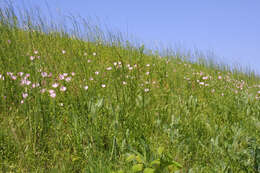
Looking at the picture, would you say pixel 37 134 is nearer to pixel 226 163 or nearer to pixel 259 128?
pixel 226 163

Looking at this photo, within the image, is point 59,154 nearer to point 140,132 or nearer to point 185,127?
point 140,132

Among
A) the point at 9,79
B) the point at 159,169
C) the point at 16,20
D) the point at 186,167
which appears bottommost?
the point at 186,167

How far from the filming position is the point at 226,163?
205 cm

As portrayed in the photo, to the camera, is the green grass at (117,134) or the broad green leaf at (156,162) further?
the green grass at (117,134)

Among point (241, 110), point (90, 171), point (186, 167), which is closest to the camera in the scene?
point (90, 171)

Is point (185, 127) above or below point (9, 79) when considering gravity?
below

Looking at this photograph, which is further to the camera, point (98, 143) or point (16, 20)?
point (16, 20)

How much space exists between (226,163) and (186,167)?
346 millimetres

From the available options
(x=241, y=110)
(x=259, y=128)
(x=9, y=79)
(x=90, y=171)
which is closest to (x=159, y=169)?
(x=90, y=171)

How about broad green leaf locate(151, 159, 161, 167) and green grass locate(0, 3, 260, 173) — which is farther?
green grass locate(0, 3, 260, 173)

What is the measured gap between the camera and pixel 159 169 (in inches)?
63.7

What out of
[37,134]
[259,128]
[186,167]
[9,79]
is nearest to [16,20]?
[9,79]

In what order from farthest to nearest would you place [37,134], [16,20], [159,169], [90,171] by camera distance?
[16,20], [37,134], [90,171], [159,169]

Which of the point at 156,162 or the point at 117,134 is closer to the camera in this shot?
the point at 156,162
